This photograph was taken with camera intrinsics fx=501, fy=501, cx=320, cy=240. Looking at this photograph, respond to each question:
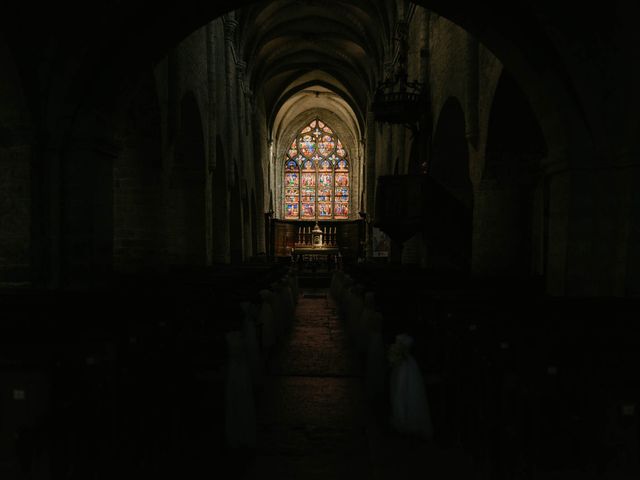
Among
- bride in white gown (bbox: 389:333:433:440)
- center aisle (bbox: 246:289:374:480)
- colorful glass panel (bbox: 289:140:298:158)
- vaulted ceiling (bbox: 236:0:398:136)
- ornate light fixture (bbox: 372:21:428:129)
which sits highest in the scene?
vaulted ceiling (bbox: 236:0:398:136)

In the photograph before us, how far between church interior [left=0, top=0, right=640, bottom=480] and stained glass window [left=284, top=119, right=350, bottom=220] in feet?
69.6

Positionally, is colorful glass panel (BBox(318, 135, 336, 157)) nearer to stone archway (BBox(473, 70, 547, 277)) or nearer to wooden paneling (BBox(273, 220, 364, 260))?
wooden paneling (BBox(273, 220, 364, 260))

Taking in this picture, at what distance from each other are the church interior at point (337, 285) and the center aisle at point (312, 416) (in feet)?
0.09

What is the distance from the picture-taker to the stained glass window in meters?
36.0

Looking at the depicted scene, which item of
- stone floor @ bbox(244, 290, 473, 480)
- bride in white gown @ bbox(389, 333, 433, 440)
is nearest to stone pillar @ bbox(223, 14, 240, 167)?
stone floor @ bbox(244, 290, 473, 480)

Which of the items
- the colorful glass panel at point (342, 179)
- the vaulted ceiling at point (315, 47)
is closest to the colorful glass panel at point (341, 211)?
the colorful glass panel at point (342, 179)

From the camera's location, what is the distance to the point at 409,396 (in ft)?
12.8

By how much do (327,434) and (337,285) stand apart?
908 cm

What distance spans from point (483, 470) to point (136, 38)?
7.13 metres

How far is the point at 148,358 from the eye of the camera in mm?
3734

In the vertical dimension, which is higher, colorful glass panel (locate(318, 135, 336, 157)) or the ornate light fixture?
colorful glass panel (locate(318, 135, 336, 157))

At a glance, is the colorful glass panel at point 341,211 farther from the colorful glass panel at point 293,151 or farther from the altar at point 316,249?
the colorful glass panel at point 293,151

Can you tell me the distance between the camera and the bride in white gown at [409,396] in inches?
152

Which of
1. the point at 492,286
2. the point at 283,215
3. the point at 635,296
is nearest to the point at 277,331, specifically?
the point at 492,286
